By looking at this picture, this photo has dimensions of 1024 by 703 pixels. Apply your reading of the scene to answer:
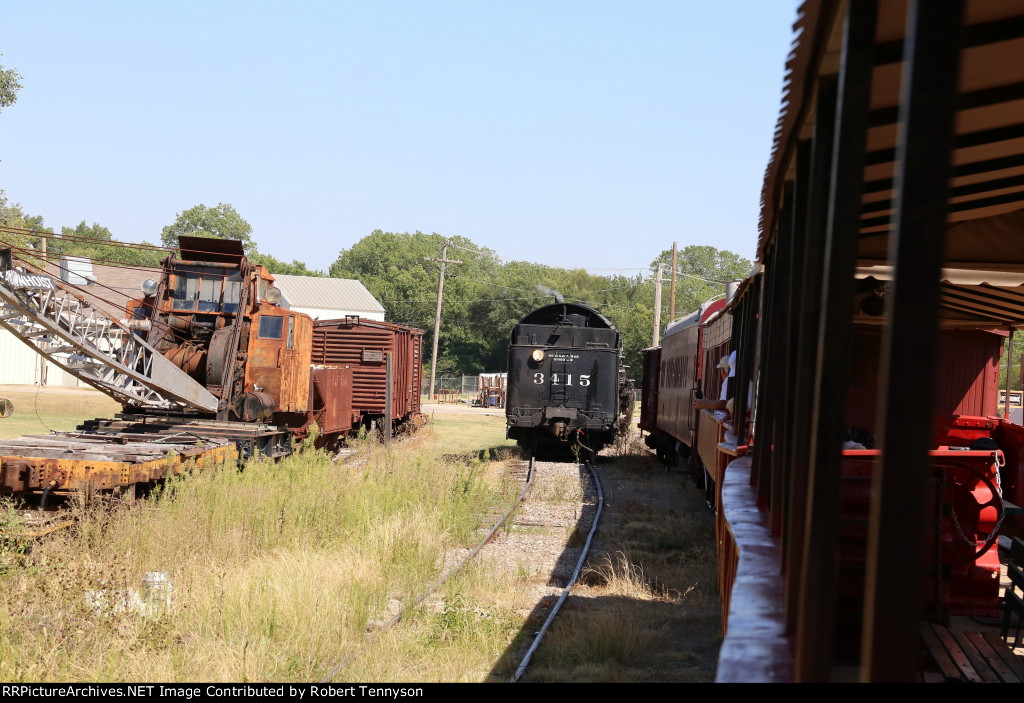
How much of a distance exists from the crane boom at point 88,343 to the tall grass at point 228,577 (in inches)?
88.3

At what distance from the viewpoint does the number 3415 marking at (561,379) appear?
70.1ft

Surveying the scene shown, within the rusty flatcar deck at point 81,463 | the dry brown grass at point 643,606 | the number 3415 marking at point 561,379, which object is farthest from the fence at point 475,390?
the rusty flatcar deck at point 81,463

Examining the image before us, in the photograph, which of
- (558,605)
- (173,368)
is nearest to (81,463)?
(173,368)

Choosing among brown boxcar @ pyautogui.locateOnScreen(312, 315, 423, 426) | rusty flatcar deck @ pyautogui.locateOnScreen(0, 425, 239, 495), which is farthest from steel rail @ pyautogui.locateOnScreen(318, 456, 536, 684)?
brown boxcar @ pyautogui.locateOnScreen(312, 315, 423, 426)

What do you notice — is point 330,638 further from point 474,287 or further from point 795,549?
point 474,287

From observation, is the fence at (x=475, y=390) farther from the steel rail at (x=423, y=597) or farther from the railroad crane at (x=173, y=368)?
the steel rail at (x=423, y=597)

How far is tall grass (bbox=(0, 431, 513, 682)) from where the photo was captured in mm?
6598

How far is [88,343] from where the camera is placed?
12398mm

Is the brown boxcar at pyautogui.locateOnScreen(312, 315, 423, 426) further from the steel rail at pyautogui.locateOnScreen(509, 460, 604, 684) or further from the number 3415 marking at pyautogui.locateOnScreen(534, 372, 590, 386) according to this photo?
the steel rail at pyautogui.locateOnScreen(509, 460, 604, 684)

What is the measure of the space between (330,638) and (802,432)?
17.9 ft

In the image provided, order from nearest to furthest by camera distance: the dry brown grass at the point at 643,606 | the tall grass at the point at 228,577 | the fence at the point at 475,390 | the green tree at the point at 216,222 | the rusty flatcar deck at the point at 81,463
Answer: the tall grass at the point at 228,577 < the dry brown grass at the point at 643,606 < the rusty flatcar deck at the point at 81,463 < the fence at the point at 475,390 < the green tree at the point at 216,222

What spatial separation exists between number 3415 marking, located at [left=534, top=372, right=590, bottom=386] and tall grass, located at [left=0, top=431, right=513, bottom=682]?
8.64 meters

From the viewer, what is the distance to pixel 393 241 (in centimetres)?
11819

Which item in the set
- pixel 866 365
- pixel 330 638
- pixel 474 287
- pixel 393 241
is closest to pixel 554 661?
pixel 330 638
